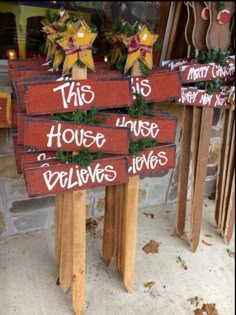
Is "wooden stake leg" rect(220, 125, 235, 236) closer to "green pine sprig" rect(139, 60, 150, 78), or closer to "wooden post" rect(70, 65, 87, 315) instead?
"green pine sprig" rect(139, 60, 150, 78)

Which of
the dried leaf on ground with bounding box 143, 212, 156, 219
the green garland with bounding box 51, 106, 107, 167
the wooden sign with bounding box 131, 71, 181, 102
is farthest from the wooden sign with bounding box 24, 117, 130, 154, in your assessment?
the dried leaf on ground with bounding box 143, 212, 156, 219

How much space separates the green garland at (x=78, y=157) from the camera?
1.13 meters

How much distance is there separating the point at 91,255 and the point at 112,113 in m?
0.83

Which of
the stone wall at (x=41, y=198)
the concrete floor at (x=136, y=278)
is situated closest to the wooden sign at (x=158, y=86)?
the stone wall at (x=41, y=198)

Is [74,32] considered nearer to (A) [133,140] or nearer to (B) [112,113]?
(B) [112,113]

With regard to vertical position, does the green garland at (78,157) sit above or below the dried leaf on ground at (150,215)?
above

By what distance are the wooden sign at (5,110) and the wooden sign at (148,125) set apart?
1.60ft

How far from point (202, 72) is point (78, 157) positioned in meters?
0.69

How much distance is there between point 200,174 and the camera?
1664 millimetres

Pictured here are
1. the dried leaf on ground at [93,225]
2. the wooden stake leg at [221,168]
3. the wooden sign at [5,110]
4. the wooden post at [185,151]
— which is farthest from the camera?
the dried leaf on ground at [93,225]

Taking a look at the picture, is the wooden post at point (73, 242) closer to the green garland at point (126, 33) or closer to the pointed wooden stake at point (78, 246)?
the pointed wooden stake at point (78, 246)

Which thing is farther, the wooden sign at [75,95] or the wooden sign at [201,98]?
the wooden sign at [201,98]

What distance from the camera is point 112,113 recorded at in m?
1.18

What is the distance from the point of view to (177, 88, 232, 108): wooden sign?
4.92 feet
